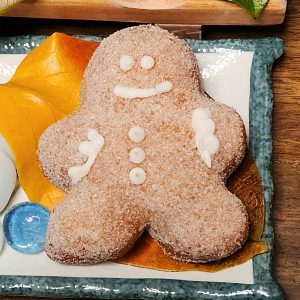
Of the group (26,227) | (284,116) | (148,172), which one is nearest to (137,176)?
(148,172)

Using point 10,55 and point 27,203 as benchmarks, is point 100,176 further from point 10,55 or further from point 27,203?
point 10,55

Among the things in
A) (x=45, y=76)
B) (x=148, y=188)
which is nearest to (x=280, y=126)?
(x=148, y=188)

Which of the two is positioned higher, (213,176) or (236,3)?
(236,3)

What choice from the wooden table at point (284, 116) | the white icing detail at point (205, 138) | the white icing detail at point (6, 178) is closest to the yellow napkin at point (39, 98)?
the white icing detail at point (6, 178)

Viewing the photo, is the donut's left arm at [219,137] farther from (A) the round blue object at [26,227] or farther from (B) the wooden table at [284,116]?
(A) the round blue object at [26,227]

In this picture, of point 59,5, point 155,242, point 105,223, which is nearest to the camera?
point 105,223

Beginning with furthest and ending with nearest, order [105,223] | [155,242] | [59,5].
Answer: [59,5] → [155,242] → [105,223]
